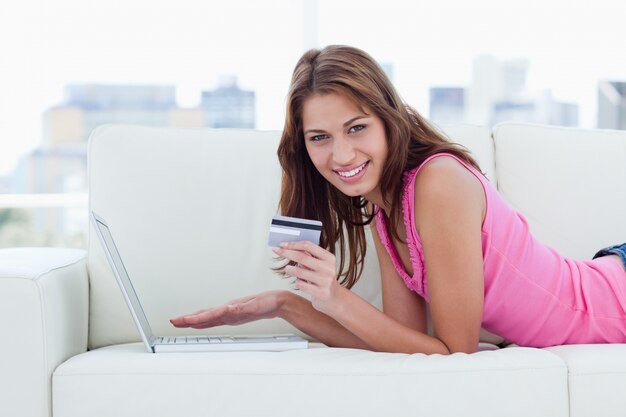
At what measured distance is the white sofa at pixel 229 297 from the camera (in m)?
1.48

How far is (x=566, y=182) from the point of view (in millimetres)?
2193

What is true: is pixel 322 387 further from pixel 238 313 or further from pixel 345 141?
pixel 345 141

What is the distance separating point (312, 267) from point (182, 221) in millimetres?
652

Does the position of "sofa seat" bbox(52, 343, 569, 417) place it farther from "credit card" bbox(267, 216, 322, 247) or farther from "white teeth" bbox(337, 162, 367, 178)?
"white teeth" bbox(337, 162, 367, 178)

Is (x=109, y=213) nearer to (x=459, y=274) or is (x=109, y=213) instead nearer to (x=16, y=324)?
(x=16, y=324)

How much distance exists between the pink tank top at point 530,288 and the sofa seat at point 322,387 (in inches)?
9.1

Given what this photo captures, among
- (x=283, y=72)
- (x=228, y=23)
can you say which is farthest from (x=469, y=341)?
(x=228, y=23)

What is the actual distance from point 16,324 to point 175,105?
2.24m

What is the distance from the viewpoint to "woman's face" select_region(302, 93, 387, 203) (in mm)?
1676

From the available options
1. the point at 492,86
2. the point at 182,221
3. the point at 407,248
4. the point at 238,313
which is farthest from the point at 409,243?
the point at 492,86

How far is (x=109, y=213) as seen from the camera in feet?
6.82

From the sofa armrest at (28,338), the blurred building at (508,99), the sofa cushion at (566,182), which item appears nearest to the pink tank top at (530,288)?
the sofa cushion at (566,182)

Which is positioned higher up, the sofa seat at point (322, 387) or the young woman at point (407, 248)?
the young woman at point (407, 248)

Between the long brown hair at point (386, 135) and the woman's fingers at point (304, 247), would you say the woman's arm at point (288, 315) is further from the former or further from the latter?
the woman's fingers at point (304, 247)
